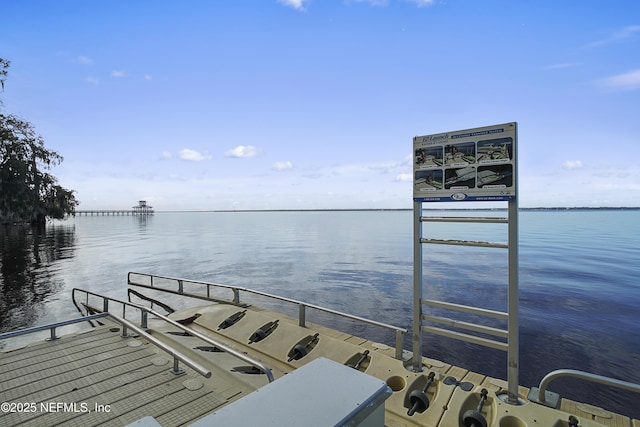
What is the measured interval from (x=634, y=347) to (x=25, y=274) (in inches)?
1247

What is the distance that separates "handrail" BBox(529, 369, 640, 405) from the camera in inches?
134

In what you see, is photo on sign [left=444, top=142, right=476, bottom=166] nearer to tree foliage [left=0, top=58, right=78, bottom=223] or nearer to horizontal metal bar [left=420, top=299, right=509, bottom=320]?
horizontal metal bar [left=420, top=299, right=509, bottom=320]

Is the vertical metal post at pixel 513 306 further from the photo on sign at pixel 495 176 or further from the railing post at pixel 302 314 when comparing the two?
the railing post at pixel 302 314

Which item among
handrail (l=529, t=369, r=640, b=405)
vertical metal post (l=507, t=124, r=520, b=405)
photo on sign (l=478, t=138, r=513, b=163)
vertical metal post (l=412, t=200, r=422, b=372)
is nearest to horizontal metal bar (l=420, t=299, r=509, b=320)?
vertical metal post (l=507, t=124, r=520, b=405)

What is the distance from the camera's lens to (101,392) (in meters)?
4.29

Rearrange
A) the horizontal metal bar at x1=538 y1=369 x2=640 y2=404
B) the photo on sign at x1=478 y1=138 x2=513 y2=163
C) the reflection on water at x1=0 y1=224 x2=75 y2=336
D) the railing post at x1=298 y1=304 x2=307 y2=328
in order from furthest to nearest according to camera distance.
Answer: the reflection on water at x1=0 y1=224 x2=75 y2=336
the railing post at x1=298 y1=304 x2=307 y2=328
the photo on sign at x1=478 y1=138 x2=513 y2=163
the horizontal metal bar at x1=538 y1=369 x2=640 y2=404

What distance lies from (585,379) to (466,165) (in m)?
2.75

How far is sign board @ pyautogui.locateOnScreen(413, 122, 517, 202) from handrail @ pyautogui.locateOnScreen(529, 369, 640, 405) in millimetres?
2078

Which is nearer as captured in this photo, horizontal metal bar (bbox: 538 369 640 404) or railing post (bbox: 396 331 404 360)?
horizontal metal bar (bbox: 538 369 640 404)

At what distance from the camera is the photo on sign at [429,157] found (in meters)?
4.81

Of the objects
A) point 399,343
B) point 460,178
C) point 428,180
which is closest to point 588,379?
point 399,343

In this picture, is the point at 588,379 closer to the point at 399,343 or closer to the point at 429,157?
the point at 399,343

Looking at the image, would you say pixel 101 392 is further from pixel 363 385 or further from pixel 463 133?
pixel 463 133

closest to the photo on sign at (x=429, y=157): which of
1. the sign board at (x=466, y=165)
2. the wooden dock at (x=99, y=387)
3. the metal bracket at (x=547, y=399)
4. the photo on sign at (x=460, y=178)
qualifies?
the sign board at (x=466, y=165)
